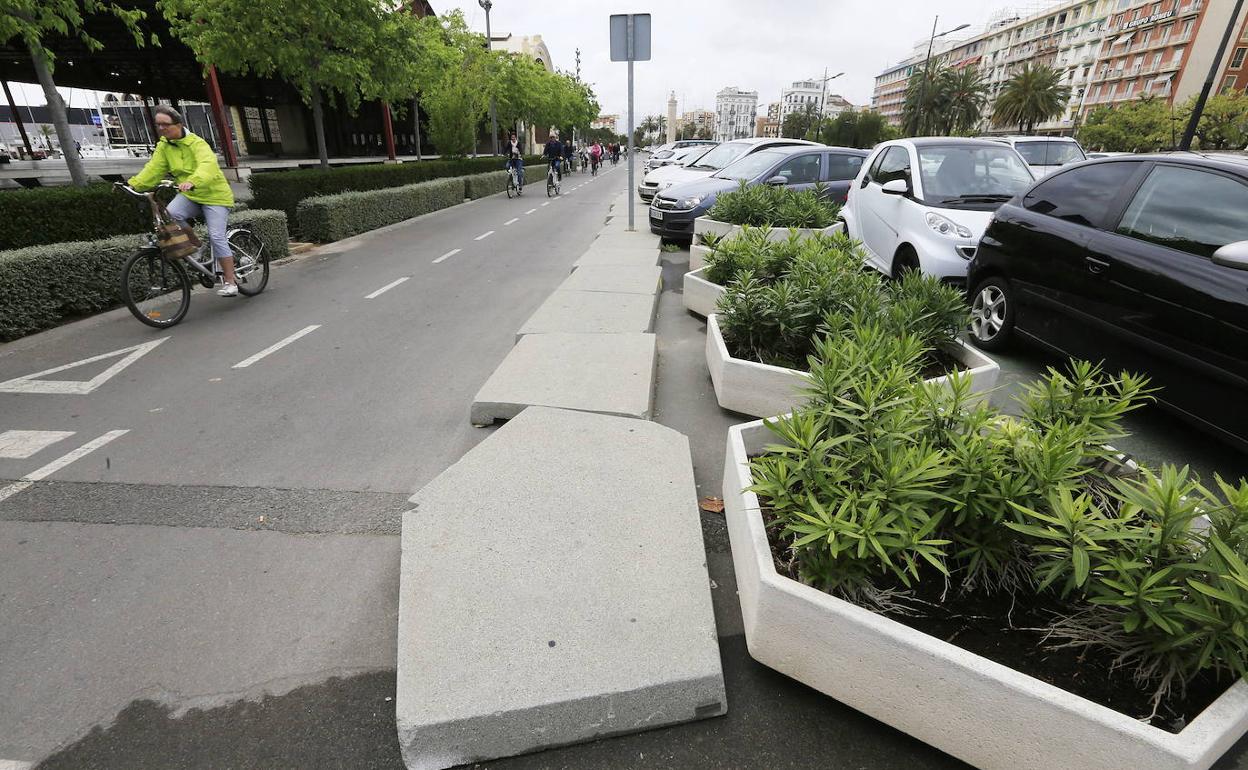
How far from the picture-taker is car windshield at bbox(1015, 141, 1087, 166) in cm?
1386

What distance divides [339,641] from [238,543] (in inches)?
39.3

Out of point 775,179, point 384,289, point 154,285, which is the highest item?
point 775,179

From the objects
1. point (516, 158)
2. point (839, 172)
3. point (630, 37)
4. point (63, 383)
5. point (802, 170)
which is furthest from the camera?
point (516, 158)

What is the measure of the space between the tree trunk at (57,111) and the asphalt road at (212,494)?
3805 millimetres

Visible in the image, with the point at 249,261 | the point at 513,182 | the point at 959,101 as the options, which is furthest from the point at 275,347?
the point at 959,101

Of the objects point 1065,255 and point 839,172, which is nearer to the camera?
point 1065,255

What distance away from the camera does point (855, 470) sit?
7.51 feet

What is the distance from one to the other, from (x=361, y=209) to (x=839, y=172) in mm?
9494

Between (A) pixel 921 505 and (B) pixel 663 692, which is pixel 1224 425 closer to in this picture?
(A) pixel 921 505

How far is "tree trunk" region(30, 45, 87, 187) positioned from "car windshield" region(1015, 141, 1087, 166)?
17.6 metres

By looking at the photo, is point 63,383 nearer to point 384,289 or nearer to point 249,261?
point 249,261

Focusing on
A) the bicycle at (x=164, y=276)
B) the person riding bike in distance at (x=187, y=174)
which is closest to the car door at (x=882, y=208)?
the person riding bike in distance at (x=187, y=174)

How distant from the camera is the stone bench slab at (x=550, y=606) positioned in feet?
6.47

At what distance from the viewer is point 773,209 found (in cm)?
845
